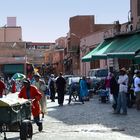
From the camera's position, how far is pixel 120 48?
27312mm

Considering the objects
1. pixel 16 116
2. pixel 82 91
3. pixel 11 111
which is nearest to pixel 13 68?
pixel 82 91

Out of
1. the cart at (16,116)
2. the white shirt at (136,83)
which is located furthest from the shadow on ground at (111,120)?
the cart at (16,116)

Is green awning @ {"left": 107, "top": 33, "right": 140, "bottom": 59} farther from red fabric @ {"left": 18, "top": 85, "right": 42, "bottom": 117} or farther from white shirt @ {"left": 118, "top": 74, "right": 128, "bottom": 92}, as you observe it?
red fabric @ {"left": 18, "top": 85, "right": 42, "bottom": 117}

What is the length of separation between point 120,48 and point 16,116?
52.2 ft

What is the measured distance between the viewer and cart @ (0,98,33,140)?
459 inches

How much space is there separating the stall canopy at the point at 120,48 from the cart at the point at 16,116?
12811mm

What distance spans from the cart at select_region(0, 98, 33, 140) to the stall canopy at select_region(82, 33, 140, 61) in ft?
42.0

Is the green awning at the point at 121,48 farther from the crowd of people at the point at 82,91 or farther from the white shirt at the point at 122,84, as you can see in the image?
the white shirt at the point at 122,84

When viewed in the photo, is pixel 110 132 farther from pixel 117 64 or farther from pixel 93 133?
pixel 117 64

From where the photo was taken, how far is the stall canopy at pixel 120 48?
25.5 meters

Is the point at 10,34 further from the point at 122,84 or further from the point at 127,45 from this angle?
the point at 122,84

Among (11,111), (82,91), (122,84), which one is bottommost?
(11,111)

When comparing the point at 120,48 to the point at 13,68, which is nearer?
the point at 120,48

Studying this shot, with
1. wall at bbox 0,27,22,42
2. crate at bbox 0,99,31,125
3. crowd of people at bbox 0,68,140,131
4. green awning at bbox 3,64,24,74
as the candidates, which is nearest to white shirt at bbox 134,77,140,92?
crowd of people at bbox 0,68,140,131
